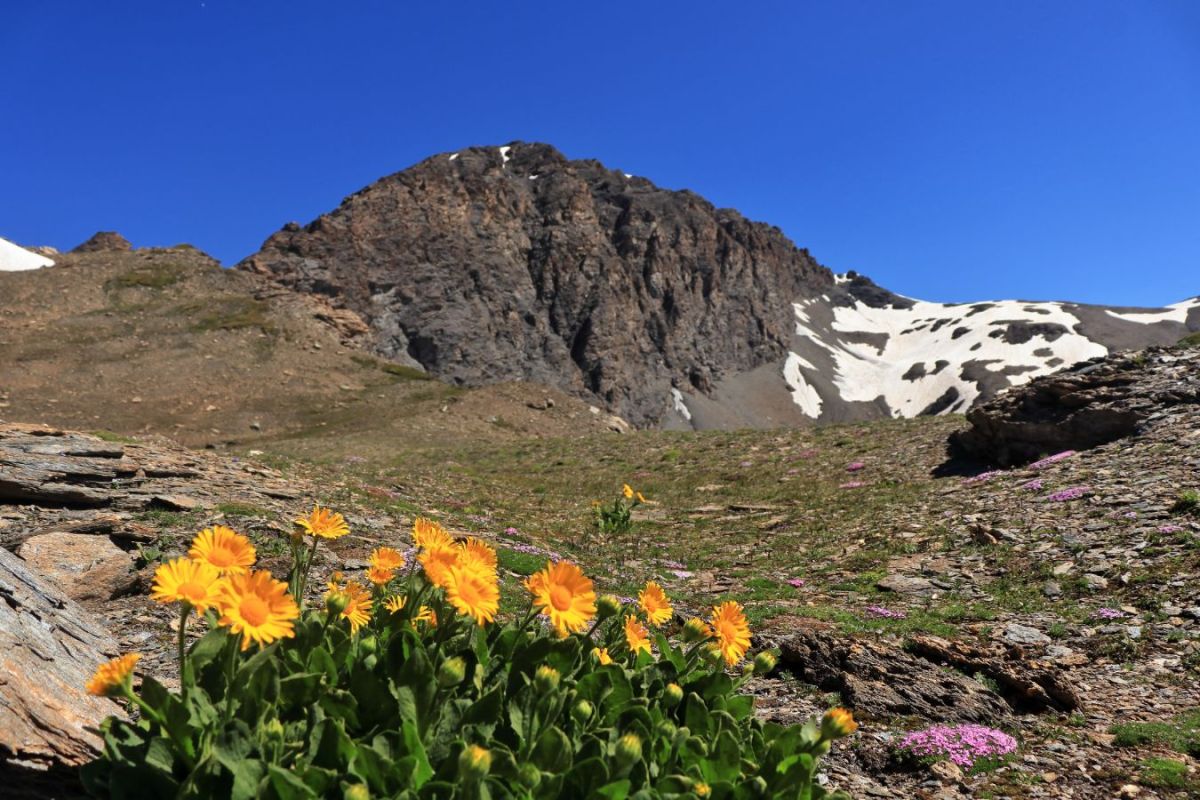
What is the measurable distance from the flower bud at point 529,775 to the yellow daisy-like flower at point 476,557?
905 mm

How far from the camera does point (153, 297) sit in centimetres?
6612

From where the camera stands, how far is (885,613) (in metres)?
11.3

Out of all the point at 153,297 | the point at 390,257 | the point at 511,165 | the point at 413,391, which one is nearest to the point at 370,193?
the point at 390,257

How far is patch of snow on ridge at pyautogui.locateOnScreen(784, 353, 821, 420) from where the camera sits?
6176 inches

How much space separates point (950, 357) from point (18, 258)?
679ft

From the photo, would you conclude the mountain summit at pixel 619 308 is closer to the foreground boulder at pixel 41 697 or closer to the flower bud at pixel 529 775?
the foreground boulder at pixel 41 697

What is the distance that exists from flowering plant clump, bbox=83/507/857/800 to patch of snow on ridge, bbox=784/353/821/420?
157990 millimetres

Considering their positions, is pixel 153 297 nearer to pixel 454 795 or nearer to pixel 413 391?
pixel 413 391

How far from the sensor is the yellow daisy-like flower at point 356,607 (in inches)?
135

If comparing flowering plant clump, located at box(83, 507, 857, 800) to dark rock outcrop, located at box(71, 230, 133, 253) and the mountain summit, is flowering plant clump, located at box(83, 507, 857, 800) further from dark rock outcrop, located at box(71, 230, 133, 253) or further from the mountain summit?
dark rock outcrop, located at box(71, 230, 133, 253)

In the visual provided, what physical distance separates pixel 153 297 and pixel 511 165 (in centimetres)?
8937

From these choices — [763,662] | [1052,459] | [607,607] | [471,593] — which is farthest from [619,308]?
[471,593]

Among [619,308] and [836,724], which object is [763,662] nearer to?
[836,724]

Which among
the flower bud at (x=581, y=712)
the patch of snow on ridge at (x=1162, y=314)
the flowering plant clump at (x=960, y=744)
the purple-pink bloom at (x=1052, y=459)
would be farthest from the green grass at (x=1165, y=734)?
the patch of snow on ridge at (x=1162, y=314)
